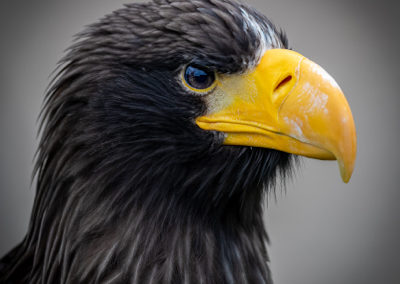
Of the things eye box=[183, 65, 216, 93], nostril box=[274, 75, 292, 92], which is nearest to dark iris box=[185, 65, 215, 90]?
eye box=[183, 65, 216, 93]

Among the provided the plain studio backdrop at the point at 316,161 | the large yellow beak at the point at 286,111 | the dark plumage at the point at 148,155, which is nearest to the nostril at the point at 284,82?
the large yellow beak at the point at 286,111

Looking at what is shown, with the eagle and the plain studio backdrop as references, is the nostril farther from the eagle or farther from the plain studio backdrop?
the plain studio backdrop

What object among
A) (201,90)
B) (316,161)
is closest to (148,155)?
(201,90)

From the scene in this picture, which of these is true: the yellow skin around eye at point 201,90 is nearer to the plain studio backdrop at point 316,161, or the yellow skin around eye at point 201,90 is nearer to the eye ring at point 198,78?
the eye ring at point 198,78

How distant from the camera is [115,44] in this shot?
1.34 meters

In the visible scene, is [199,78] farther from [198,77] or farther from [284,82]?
[284,82]

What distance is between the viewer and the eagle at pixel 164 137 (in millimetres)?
1291

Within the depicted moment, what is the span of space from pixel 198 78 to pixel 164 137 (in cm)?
19

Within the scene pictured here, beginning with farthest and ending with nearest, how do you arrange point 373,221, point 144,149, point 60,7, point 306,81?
point 373,221 < point 60,7 < point 144,149 < point 306,81

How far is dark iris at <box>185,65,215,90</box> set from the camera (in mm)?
1297

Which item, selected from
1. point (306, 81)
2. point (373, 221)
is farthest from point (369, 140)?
point (306, 81)

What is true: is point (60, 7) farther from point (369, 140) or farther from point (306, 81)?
point (306, 81)

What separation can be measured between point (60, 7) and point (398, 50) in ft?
10.3

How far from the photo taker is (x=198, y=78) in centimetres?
130
